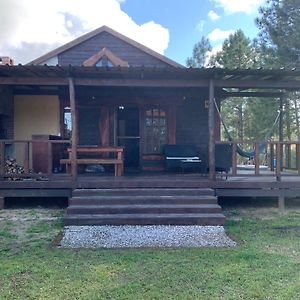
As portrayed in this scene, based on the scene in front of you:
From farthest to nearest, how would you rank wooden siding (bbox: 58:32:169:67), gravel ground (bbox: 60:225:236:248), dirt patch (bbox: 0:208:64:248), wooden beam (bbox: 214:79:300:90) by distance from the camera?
wooden siding (bbox: 58:32:169:67) → wooden beam (bbox: 214:79:300:90) → dirt patch (bbox: 0:208:64:248) → gravel ground (bbox: 60:225:236:248)

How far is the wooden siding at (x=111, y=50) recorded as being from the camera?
1123 centimetres

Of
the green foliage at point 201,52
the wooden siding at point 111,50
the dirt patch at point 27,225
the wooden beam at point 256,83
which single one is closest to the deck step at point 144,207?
the dirt patch at point 27,225

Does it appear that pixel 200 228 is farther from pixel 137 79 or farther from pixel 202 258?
pixel 137 79

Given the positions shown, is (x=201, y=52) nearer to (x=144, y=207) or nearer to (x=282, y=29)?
(x=282, y=29)

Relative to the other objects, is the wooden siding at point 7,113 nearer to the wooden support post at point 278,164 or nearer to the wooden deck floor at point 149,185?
the wooden deck floor at point 149,185

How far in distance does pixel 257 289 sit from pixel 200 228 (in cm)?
249

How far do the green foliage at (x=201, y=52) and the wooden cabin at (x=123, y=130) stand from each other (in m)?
16.1

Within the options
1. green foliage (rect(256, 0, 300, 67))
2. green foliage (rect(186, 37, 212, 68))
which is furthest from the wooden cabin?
green foliage (rect(186, 37, 212, 68))

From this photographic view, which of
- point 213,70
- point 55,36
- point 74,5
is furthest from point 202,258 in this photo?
point 55,36

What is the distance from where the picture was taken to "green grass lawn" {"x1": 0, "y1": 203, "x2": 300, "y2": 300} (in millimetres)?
3354

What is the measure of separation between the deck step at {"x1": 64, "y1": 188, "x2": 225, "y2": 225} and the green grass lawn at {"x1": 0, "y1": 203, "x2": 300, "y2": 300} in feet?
Answer: 2.64

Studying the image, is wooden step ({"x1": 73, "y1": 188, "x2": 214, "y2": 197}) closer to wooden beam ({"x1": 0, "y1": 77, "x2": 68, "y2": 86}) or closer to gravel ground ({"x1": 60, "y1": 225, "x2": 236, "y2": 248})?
gravel ground ({"x1": 60, "y1": 225, "x2": 236, "y2": 248})

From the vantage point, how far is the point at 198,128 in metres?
10.3

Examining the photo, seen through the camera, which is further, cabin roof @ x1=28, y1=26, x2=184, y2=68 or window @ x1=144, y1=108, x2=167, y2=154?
cabin roof @ x1=28, y1=26, x2=184, y2=68
